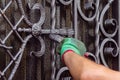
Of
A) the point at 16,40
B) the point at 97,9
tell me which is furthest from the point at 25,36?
the point at 97,9

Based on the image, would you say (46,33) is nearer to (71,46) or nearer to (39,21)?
(39,21)

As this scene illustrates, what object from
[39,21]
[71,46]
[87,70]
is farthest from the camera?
[39,21]

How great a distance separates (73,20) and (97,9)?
12cm

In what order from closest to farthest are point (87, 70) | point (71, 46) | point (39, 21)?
1. point (87, 70)
2. point (71, 46)
3. point (39, 21)

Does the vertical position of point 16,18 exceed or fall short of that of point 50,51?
it exceeds it

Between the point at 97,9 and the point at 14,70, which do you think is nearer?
the point at 14,70

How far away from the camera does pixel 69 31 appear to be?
3.43 feet

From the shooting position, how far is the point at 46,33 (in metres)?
1.00

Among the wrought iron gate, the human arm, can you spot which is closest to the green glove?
the human arm

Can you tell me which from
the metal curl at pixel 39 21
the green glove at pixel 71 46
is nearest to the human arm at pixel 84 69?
the green glove at pixel 71 46

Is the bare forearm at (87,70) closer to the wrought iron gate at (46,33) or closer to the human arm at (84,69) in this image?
the human arm at (84,69)

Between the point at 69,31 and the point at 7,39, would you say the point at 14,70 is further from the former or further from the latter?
the point at 69,31

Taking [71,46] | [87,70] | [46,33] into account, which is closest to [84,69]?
[87,70]

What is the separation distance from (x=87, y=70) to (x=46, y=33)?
0.97 feet
